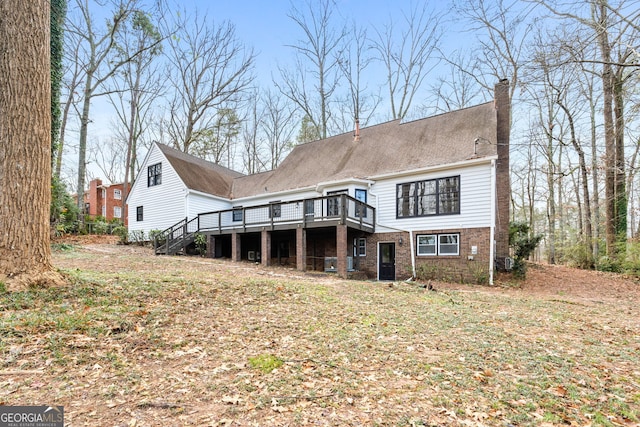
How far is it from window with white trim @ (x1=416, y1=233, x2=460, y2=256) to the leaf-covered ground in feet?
21.1

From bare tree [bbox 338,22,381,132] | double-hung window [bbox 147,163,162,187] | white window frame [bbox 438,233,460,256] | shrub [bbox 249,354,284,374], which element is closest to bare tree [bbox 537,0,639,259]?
white window frame [bbox 438,233,460,256]

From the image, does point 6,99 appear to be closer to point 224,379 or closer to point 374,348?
point 224,379

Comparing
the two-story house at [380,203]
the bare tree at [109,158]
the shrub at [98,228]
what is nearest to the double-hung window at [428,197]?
the two-story house at [380,203]

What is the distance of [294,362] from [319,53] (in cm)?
2550

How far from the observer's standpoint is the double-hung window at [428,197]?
43.0ft

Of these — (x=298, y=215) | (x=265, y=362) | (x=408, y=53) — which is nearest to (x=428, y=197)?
(x=298, y=215)

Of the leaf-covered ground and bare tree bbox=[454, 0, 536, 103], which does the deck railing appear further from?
bare tree bbox=[454, 0, 536, 103]

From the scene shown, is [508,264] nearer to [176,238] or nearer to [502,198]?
[502,198]

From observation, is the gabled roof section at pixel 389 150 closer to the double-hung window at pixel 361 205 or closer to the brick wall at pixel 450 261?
the double-hung window at pixel 361 205

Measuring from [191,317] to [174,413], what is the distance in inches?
97.2

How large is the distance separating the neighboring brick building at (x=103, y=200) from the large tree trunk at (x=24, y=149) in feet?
119

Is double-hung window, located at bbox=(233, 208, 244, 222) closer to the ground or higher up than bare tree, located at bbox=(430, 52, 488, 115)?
closer to the ground

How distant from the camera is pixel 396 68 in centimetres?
2398

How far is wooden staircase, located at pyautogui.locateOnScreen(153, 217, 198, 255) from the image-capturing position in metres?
16.9
